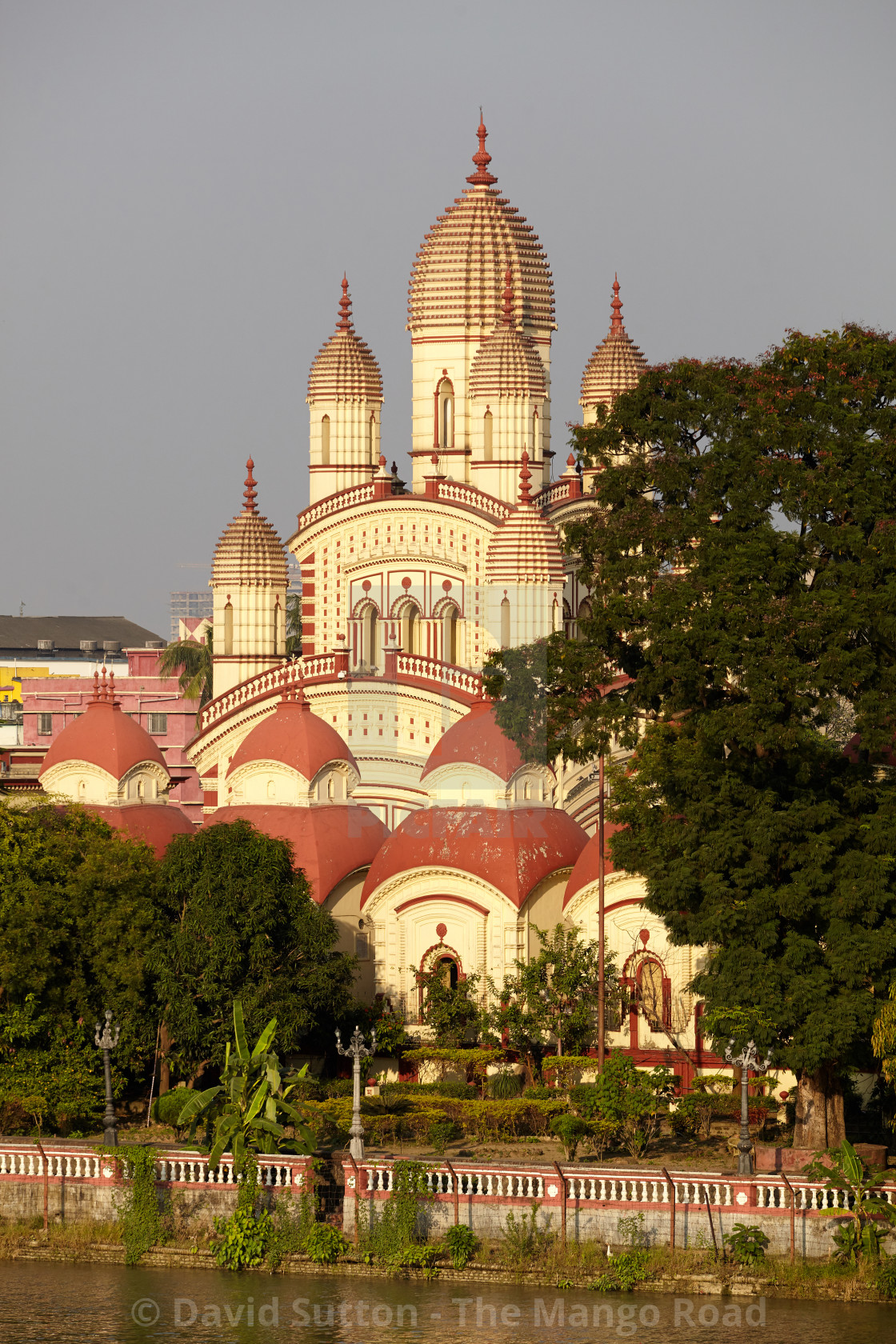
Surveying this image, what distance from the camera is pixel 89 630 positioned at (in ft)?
357

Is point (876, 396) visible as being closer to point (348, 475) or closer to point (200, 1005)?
point (200, 1005)

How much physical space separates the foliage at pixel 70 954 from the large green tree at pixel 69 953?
0.04 feet

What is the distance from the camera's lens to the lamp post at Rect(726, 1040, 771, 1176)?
92.8 feet

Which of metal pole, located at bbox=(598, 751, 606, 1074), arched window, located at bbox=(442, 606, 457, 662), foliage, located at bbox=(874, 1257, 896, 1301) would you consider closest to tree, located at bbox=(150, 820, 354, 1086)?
metal pole, located at bbox=(598, 751, 606, 1074)

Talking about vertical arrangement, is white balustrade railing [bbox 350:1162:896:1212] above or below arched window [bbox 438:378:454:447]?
below

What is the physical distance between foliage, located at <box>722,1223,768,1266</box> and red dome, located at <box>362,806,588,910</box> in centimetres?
1131

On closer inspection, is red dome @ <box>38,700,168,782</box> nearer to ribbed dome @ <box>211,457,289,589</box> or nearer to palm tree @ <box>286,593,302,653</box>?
ribbed dome @ <box>211,457,289,589</box>

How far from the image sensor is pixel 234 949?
34.9m

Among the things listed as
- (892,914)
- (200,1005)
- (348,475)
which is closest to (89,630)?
(348,475)

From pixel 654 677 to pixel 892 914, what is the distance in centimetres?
387

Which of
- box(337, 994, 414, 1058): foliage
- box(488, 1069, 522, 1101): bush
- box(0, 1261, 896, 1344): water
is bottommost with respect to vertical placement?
box(0, 1261, 896, 1344): water

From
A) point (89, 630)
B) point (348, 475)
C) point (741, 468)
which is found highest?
point (89, 630)

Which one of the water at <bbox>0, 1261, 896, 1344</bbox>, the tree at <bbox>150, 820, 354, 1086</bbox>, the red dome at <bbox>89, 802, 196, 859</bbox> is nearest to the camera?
the water at <bbox>0, 1261, 896, 1344</bbox>

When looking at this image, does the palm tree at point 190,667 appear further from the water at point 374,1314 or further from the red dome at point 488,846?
the water at point 374,1314
